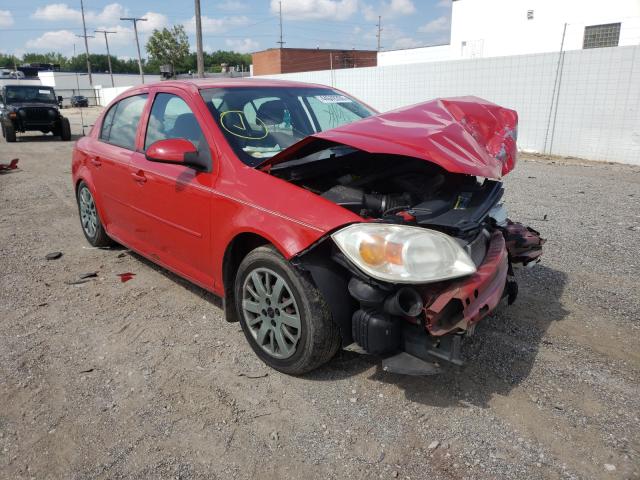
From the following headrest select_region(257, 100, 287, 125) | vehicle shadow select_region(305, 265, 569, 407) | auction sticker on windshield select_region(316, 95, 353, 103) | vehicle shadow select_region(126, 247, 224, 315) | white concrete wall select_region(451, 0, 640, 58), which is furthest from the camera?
white concrete wall select_region(451, 0, 640, 58)

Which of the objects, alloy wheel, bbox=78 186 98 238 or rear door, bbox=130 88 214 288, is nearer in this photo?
rear door, bbox=130 88 214 288

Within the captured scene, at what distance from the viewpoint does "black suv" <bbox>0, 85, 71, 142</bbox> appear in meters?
17.9

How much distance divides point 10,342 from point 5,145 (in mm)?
17195

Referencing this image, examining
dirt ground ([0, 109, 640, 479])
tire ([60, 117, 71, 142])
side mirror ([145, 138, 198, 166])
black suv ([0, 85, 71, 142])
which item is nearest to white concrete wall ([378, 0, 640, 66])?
tire ([60, 117, 71, 142])

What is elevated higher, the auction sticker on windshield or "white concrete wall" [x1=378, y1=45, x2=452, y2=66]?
"white concrete wall" [x1=378, y1=45, x2=452, y2=66]

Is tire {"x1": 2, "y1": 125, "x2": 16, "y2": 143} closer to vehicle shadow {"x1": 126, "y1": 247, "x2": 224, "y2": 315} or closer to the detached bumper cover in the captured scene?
vehicle shadow {"x1": 126, "y1": 247, "x2": 224, "y2": 315}

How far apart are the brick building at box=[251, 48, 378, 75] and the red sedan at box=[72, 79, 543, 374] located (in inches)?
1788

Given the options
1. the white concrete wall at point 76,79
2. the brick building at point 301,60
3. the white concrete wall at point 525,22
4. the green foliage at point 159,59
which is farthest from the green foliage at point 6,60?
the white concrete wall at point 525,22

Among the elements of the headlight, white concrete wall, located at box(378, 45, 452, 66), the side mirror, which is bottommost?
the headlight

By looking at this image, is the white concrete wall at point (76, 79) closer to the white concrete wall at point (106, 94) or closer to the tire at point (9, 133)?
the white concrete wall at point (106, 94)

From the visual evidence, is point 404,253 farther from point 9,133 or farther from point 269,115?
point 9,133

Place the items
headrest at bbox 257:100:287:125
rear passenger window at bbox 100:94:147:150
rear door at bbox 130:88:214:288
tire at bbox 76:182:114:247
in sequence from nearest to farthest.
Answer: rear door at bbox 130:88:214:288 → headrest at bbox 257:100:287:125 → rear passenger window at bbox 100:94:147:150 → tire at bbox 76:182:114:247

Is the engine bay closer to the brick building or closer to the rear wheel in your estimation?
the rear wheel

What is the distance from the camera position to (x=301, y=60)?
50625 mm
